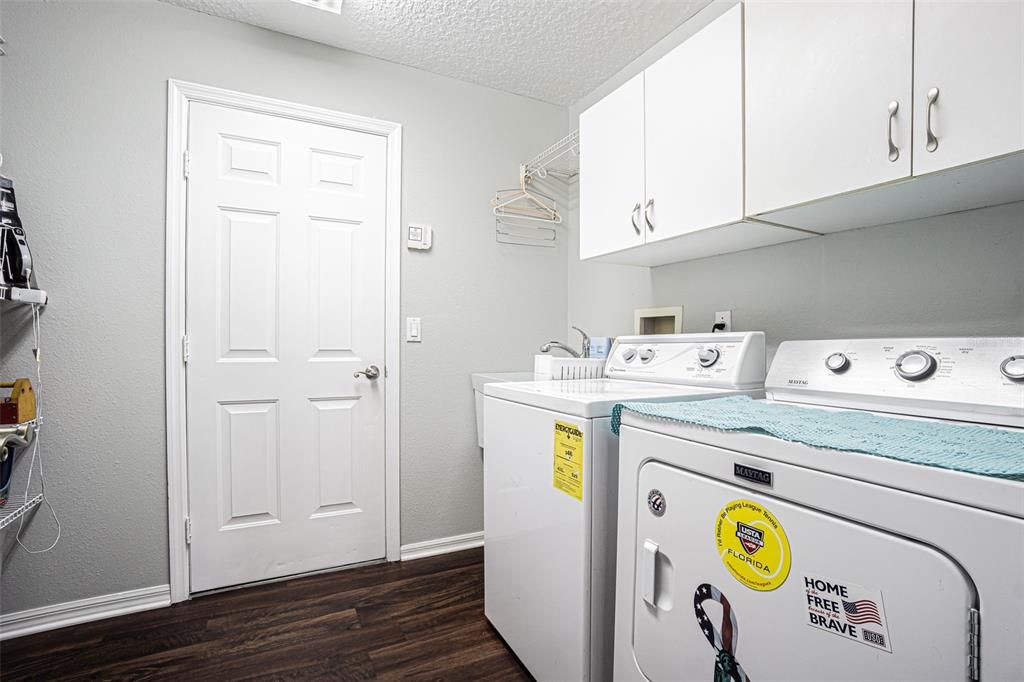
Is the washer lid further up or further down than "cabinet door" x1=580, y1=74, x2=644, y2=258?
further down

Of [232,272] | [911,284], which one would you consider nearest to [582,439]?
[911,284]

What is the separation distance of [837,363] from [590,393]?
66 centimetres

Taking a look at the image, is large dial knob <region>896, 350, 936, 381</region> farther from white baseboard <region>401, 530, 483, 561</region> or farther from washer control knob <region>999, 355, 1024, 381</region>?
A: white baseboard <region>401, 530, 483, 561</region>

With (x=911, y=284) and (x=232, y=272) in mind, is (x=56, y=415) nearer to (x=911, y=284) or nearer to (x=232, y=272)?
(x=232, y=272)

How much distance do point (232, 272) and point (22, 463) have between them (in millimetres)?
995

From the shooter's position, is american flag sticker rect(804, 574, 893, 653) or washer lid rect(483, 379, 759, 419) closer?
american flag sticker rect(804, 574, 893, 653)

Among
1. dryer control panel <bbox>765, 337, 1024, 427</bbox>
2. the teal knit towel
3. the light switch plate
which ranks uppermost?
the light switch plate

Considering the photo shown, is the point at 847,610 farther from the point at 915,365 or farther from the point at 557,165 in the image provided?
the point at 557,165

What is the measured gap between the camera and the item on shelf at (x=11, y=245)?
1543 millimetres

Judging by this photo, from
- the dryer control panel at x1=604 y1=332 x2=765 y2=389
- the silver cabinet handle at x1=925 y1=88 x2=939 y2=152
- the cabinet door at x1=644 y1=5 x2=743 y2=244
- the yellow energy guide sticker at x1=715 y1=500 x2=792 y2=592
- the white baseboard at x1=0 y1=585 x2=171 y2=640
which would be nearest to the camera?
the yellow energy guide sticker at x1=715 y1=500 x2=792 y2=592

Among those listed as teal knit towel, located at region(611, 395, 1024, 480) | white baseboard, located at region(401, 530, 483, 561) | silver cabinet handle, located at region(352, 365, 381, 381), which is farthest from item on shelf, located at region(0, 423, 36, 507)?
teal knit towel, located at region(611, 395, 1024, 480)

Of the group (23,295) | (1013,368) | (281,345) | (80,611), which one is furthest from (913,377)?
(80,611)

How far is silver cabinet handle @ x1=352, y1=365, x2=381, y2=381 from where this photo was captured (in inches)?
88.9

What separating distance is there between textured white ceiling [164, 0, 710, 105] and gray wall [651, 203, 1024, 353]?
107cm
